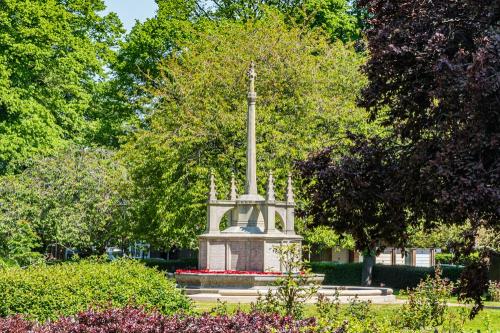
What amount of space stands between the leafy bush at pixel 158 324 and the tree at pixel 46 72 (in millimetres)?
24202

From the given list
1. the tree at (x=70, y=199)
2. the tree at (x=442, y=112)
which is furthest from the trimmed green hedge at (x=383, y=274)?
the tree at (x=442, y=112)

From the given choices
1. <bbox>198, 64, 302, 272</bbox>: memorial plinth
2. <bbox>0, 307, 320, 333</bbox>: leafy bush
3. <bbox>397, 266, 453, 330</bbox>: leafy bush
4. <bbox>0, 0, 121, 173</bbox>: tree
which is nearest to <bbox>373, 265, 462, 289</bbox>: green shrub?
<bbox>198, 64, 302, 272</bbox>: memorial plinth

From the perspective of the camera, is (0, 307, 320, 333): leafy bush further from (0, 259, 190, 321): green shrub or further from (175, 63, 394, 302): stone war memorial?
(175, 63, 394, 302): stone war memorial

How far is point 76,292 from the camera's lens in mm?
13289

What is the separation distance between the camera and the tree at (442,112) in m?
9.95

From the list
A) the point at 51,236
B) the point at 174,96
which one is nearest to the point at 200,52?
the point at 174,96

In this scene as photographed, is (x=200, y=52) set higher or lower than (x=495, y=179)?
higher

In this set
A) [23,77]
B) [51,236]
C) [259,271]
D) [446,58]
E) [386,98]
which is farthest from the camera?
[23,77]

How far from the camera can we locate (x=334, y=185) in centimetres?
1261

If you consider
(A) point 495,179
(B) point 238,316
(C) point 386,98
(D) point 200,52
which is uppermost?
(D) point 200,52

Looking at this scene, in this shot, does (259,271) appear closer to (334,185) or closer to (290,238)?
(290,238)

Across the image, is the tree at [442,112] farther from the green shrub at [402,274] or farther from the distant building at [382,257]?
the distant building at [382,257]

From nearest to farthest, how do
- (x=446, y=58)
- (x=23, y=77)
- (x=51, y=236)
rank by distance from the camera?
1. (x=446, y=58)
2. (x=51, y=236)
3. (x=23, y=77)

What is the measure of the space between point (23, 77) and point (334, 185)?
24939mm
